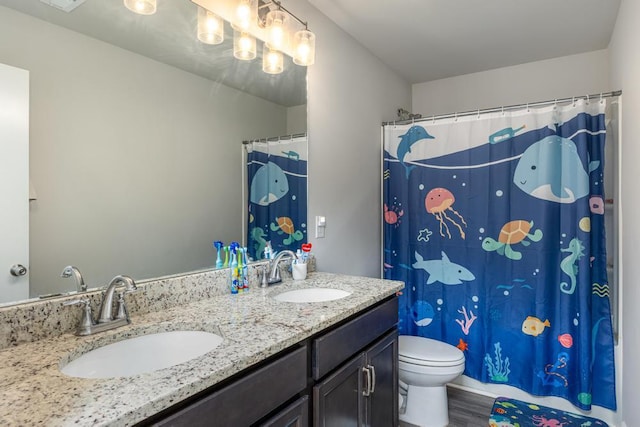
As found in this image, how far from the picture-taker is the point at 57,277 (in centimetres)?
110

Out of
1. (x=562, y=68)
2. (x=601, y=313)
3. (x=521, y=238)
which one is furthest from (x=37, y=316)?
(x=562, y=68)

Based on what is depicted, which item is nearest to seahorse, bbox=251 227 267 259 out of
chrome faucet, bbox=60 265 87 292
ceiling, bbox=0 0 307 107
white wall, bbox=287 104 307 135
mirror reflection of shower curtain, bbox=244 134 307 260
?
mirror reflection of shower curtain, bbox=244 134 307 260

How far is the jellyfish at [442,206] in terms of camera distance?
8.06 feet

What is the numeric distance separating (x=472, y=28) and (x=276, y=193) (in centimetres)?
170

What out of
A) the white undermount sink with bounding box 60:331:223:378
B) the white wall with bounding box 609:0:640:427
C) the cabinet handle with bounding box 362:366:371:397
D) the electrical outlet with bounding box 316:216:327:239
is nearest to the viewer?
the white undermount sink with bounding box 60:331:223:378

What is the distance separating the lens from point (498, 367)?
7.62ft

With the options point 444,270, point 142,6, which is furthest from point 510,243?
point 142,6

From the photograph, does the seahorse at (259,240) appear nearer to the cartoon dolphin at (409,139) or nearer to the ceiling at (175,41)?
the ceiling at (175,41)

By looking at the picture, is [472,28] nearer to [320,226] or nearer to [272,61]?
[272,61]

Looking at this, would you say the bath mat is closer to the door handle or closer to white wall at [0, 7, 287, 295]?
white wall at [0, 7, 287, 295]

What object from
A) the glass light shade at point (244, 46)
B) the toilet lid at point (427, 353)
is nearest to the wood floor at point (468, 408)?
the toilet lid at point (427, 353)

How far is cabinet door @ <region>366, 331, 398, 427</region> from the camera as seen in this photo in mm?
1513

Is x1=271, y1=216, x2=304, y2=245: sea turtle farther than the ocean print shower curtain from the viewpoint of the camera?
No

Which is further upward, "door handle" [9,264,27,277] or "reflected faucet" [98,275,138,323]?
"door handle" [9,264,27,277]
